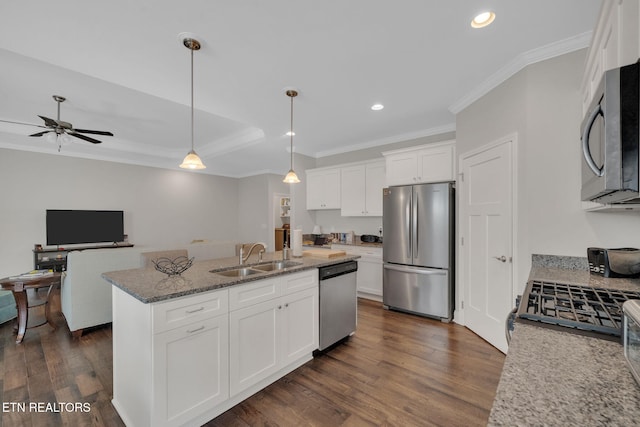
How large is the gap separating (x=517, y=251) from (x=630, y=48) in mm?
1969

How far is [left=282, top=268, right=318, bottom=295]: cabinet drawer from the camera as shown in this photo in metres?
2.24

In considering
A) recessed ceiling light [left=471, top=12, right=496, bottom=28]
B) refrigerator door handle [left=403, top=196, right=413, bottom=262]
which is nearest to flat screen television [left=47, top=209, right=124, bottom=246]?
refrigerator door handle [left=403, top=196, right=413, bottom=262]

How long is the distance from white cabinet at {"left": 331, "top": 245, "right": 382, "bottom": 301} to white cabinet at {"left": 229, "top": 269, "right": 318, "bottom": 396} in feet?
6.07

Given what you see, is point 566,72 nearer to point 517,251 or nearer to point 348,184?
point 517,251

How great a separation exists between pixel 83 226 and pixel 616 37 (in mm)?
7390

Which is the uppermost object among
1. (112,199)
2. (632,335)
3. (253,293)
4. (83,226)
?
(112,199)

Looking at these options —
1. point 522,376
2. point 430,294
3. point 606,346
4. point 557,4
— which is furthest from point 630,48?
point 430,294

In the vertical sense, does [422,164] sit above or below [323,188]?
above

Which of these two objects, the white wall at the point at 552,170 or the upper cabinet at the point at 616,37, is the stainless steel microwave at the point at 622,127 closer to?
the upper cabinet at the point at 616,37

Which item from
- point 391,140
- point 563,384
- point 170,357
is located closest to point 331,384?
point 170,357

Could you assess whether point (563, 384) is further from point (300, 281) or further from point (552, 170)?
point (552, 170)

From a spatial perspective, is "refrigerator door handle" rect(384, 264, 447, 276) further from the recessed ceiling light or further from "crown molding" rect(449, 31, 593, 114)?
the recessed ceiling light

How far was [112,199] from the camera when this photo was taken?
5.87 metres

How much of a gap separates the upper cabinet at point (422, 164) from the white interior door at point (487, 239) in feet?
1.04
